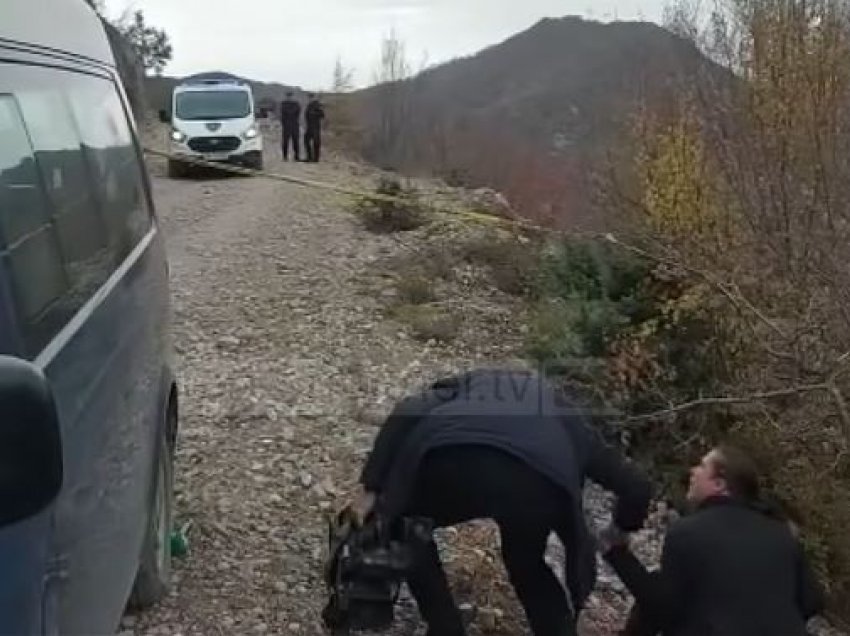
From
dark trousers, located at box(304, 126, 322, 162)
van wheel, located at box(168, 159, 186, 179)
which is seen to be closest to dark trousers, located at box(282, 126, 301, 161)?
dark trousers, located at box(304, 126, 322, 162)

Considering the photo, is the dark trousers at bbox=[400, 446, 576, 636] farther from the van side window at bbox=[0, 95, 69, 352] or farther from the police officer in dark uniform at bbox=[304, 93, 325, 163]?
the police officer in dark uniform at bbox=[304, 93, 325, 163]

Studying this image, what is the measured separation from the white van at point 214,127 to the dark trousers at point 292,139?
104 inches

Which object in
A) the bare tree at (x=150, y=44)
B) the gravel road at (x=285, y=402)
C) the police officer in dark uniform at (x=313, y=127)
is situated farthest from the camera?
the bare tree at (x=150, y=44)

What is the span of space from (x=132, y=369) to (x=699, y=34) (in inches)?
366

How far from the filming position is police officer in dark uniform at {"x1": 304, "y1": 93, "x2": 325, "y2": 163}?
25.5 metres

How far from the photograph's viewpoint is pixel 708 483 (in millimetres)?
4113

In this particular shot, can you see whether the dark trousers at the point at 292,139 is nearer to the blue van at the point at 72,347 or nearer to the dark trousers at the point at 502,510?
the blue van at the point at 72,347

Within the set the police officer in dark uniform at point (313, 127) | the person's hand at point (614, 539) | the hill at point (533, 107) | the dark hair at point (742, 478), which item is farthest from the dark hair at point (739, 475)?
the police officer in dark uniform at point (313, 127)

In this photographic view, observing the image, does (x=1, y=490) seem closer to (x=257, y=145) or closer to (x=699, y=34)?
(x=699, y=34)

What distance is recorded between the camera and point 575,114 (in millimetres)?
17422

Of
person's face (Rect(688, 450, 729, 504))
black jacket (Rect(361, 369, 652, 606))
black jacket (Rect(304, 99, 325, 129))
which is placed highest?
black jacket (Rect(304, 99, 325, 129))

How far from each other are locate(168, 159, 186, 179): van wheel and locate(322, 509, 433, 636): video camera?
1901 centimetres

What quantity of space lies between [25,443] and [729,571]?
2.90 meters

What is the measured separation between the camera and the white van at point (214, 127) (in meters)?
23.1
